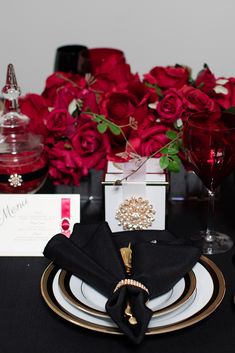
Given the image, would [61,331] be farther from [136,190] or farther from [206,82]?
[206,82]

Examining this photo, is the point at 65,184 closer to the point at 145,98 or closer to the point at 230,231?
the point at 145,98

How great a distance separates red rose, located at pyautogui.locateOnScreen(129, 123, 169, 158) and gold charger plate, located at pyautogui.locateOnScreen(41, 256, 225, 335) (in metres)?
0.28

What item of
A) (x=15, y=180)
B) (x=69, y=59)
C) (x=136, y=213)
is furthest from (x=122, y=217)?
(x=69, y=59)

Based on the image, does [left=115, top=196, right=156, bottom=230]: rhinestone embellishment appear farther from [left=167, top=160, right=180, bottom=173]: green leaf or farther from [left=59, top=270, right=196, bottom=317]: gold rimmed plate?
[left=59, top=270, right=196, bottom=317]: gold rimmed plate

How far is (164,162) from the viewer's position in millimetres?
1110

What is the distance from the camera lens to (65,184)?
1.28 meters

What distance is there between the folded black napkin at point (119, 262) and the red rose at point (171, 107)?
0.29m

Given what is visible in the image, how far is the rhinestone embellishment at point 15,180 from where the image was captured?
120 cm

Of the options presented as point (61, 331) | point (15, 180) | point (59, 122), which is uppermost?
point (59, 122)

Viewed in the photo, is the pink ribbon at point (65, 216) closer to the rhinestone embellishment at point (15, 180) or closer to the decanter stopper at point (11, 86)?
the rhinestone embellishment at point (15, 180)

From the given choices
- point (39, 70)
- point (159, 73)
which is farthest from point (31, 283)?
point (39, 70)

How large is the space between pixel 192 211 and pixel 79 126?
283 millimetres

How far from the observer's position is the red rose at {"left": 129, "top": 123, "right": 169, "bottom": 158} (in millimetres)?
1208

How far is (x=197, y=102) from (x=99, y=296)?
477mm
